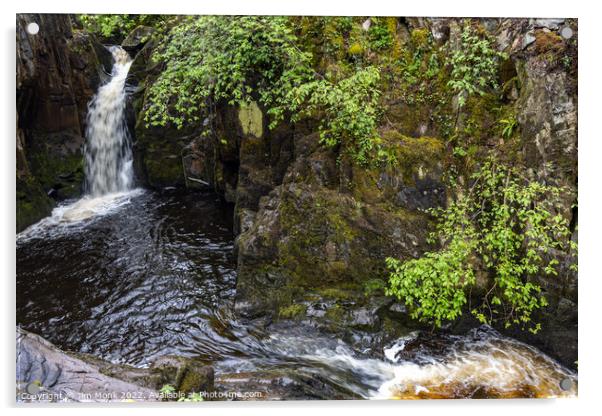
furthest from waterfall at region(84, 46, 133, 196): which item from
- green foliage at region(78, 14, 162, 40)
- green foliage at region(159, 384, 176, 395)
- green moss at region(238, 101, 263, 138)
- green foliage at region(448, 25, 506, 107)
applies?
green foliage at region(448, 25, 506, 107)

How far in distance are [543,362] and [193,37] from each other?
4.62 meters

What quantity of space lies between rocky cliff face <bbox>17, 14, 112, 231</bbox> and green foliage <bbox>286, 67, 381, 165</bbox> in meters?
2.60

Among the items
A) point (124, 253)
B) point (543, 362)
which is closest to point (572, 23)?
point (543, 362)

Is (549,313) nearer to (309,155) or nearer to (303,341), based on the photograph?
(303,341)

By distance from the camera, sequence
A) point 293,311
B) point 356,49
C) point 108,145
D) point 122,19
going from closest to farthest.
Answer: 1. point 122,19
2. point 293,311
3. point 356,49
4. point 108,145

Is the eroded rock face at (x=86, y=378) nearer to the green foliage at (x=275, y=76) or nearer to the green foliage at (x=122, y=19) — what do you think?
the green foliage at (x=275, y=76)

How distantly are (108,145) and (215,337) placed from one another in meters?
5.34

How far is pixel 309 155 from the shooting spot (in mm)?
4801

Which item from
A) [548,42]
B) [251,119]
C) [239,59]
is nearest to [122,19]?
[239,59]

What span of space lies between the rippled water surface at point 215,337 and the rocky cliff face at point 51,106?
2.20 feet

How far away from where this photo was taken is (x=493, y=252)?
13.3ft

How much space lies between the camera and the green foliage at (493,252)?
385 cm

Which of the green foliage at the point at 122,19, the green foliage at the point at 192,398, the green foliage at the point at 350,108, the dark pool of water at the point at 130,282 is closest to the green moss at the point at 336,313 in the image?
the dark pool of water at the point at 130,282

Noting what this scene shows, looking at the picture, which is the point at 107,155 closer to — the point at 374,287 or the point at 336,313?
the point at 336,313
